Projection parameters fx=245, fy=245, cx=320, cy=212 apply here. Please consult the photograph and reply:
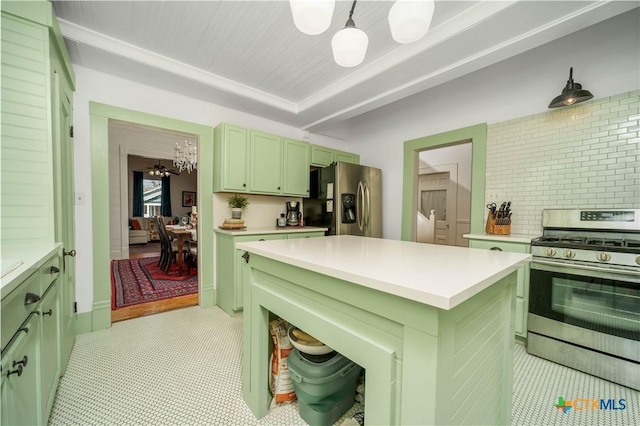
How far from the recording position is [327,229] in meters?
3.33

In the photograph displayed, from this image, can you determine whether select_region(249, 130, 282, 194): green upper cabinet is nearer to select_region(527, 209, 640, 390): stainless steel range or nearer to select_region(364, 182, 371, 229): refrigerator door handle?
select_region(364, 182, 371, 229): refrigerator door handle

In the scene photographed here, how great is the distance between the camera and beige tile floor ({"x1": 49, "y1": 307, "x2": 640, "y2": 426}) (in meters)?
1.37

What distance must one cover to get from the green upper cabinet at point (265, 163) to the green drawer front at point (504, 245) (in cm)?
234

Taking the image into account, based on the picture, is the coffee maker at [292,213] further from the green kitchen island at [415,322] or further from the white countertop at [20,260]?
the white countertop at [20,260]

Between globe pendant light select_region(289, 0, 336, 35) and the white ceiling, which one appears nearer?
globe pendant light select_region(289, 0, 336, 35)

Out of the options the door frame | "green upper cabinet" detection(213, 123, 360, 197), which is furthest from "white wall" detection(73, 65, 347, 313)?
the door frame

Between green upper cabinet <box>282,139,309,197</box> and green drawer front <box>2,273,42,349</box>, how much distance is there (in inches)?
98.6

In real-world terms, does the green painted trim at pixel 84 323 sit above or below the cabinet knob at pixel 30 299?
below

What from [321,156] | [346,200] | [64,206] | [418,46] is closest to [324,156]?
[321,156]

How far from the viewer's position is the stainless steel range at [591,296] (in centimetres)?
162

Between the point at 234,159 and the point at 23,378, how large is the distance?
2325 mm

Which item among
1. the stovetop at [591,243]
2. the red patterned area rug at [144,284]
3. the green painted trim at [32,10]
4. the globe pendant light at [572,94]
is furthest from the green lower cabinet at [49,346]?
the globe pendant light at [572,94]

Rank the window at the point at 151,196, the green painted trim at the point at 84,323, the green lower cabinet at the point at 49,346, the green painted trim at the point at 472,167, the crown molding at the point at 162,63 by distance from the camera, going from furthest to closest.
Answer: the window at the point at 151,196
the green painted trim at the point at 472,167
the green painted trim at the point at 84,323
the crown molding at the point at 162,63
the green lower cabinet at the point at 49,346

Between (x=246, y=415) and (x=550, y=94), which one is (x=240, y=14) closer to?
(x=246, y=415)
